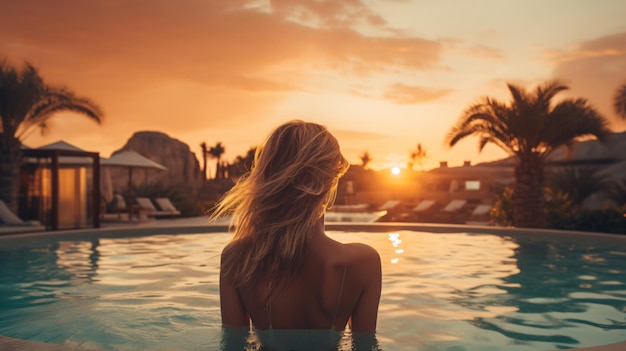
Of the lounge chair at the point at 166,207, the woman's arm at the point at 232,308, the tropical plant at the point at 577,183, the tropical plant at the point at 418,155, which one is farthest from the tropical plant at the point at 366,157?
the woman's arm at the point at 232,308

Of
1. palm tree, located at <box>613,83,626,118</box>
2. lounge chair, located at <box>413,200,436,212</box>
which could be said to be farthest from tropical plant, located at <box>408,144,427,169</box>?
palm tree, located at <box>613,83,626,118</box>

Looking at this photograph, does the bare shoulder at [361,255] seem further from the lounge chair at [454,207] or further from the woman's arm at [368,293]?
the lounge chair at [454,207]

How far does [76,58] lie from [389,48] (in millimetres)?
11031

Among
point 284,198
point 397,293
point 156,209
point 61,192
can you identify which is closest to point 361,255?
point 284,198

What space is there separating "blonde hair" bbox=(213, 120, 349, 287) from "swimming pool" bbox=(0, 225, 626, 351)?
135 cm

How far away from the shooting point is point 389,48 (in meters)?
19.2

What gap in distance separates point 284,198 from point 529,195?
15365mm

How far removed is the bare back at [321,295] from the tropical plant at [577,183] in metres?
26.2

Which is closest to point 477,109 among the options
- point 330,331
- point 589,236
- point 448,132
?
point 448,132

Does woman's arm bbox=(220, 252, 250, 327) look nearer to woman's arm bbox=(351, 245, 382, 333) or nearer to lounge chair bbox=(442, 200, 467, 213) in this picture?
woman's arm bbox=(351, 245, 382, 333)

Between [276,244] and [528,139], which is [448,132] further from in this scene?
[276,244]

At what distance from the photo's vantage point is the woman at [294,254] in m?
2.21

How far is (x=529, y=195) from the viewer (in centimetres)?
1628

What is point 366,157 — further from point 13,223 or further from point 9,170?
point 13,223
